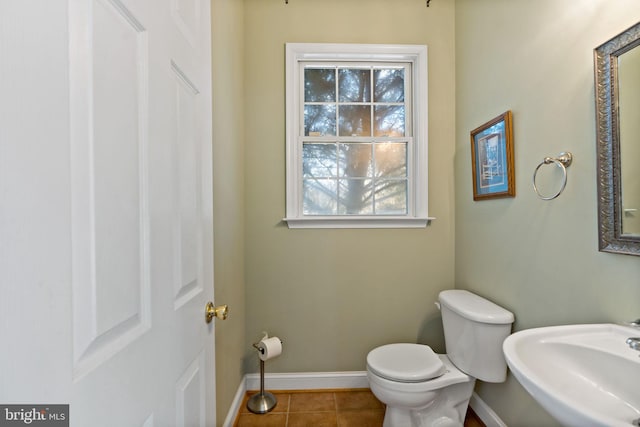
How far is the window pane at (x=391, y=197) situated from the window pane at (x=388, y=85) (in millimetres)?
587

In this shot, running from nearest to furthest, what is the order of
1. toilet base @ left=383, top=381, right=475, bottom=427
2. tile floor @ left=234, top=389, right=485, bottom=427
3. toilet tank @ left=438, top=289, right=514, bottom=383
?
toilet tank @ left=438, top=289, right=514, bottom=383, toilet base @ left=383, top=381, right=475, bottom=427, tile floor @ left=234, top=389, right=485, bottom=427

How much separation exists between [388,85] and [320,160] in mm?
709

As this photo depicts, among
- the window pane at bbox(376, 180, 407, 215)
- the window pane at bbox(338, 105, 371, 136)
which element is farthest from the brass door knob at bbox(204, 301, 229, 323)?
the window pane at bbox(338, 105, 371, 136)

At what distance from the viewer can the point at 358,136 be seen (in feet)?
6.74

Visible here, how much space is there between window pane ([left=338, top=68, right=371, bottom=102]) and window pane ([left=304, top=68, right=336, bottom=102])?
0.06 metres

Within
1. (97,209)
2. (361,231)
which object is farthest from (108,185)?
(361,231)

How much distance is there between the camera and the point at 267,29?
1944mm

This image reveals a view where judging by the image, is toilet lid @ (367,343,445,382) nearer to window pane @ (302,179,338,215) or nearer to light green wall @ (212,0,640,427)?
light green wall @ (212,0,640,427)

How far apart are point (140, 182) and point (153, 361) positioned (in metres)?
0.36

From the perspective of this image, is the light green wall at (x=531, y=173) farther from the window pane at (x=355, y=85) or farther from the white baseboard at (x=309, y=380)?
the white baseboard at (x=309, y=380)

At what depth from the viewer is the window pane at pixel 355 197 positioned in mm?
2053

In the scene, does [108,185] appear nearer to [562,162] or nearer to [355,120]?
[562,162]

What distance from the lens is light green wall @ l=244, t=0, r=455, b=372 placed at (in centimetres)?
195

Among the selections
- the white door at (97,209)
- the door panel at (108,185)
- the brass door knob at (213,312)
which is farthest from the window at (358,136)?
the door panel at (108,185)
